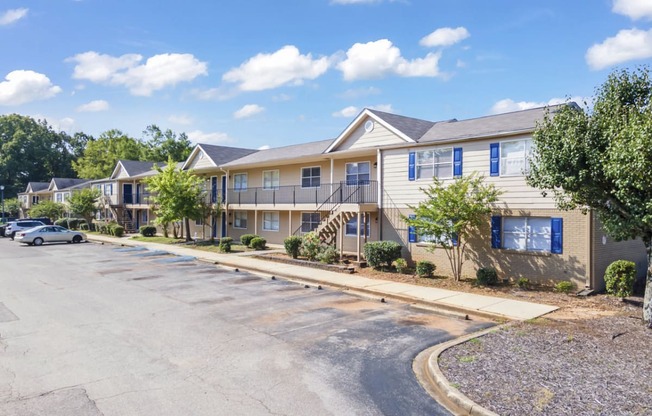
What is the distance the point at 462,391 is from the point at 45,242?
35074 mm

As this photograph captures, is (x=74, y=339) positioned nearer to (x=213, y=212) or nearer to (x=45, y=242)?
(x=213, y=212)

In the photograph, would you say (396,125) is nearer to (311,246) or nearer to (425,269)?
(311,246)

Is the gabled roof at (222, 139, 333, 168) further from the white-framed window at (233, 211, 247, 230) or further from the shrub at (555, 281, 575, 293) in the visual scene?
the shrub at (555, 281, 575, 293)

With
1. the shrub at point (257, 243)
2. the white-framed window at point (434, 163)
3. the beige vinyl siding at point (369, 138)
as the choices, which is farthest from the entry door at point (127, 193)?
the white-framed window at point (434, 163)

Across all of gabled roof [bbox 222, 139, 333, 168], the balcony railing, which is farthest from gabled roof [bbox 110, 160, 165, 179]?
the balcony railing

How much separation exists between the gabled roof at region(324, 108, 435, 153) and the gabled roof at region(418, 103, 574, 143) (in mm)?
535

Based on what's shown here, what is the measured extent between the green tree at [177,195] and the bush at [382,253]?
16.3 meters

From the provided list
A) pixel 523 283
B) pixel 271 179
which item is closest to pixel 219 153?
pixel 271 179

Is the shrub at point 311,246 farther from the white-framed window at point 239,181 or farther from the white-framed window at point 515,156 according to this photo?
the white-framed window at point 239,181

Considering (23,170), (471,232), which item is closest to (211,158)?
(471,232)

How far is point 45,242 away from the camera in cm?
3316

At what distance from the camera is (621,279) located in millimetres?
13250

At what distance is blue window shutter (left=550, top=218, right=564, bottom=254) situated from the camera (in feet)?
48.9

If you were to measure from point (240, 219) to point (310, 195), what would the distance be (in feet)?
28.5
